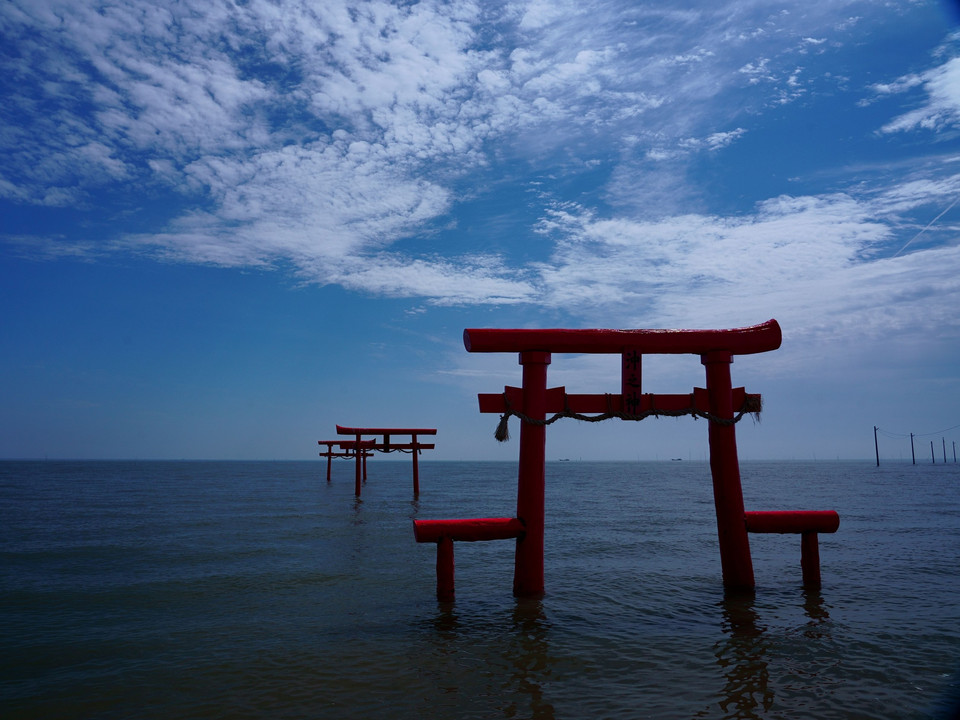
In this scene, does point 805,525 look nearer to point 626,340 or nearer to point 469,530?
point 626,340

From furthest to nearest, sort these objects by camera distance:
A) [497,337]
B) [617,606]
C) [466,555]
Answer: [466,555] → [617,606] → [497,337]

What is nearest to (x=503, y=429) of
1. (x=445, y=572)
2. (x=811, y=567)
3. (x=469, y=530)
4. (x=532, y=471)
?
(x=532, y=471)

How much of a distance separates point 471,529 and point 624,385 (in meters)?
2.61

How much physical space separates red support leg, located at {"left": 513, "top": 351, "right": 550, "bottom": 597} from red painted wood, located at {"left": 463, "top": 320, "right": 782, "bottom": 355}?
23 cm

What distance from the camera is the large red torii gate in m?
7.22

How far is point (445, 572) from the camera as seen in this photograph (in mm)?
7801

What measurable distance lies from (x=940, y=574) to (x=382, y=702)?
10.5 m

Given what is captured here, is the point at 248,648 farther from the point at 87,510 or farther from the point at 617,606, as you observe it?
the point at 87,510

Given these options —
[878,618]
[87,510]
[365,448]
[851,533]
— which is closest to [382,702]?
[878,618]

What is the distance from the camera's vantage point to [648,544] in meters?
14.6

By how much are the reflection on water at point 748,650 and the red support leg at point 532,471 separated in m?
2.23

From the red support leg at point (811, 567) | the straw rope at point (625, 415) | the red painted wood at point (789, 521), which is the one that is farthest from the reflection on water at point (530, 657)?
the red support leg at point (811, 567)

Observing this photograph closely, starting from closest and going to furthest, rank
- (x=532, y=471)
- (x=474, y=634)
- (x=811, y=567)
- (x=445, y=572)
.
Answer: (x=474, y=634) < (x=532, y=471) < (x=445, y=572) < (x=811, y=567)

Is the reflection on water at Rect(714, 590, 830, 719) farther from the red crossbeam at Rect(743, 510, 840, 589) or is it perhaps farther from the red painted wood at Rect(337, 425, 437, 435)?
the red painted wood at Rect(337, 425, 437, 435)
